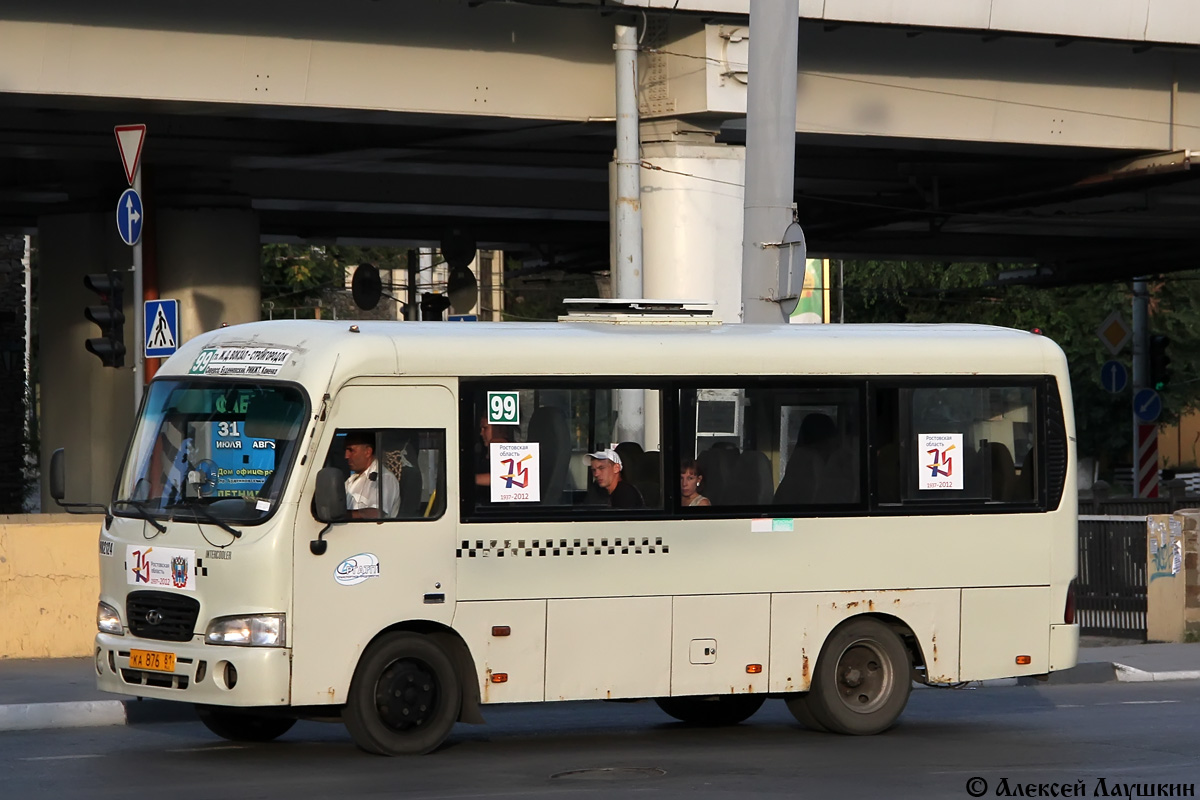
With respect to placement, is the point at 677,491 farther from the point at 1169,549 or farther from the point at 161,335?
the point at 1169,549

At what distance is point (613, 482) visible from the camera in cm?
1178

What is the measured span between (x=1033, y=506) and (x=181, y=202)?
52.5 feet

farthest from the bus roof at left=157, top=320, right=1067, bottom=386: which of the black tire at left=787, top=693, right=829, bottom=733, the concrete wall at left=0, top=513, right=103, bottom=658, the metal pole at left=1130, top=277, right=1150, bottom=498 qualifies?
the metal pole at left=1130, top=277, right=1150, bottom=498

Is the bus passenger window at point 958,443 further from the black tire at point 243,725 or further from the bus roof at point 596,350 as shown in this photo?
the black tire at point 243,725

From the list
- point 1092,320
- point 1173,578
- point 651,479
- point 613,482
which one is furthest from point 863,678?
point 1092,320

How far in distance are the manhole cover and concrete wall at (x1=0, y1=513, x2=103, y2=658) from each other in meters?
6.80

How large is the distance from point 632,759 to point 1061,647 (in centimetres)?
334

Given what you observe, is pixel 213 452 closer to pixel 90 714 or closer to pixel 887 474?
pixel 90 714

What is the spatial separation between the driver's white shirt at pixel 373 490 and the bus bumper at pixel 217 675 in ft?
3.16

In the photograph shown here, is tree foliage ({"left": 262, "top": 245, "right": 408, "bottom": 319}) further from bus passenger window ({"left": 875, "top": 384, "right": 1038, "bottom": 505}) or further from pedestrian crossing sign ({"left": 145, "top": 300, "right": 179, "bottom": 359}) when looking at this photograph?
bus passenger window ({"left": 875, "top": 384, "right": 1038, "bottom": 505})

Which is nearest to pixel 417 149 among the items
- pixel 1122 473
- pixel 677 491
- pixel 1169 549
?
pixel 1169 549

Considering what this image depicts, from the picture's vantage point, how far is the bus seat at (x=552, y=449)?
11.6 meters

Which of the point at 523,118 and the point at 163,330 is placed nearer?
the point at 163,330

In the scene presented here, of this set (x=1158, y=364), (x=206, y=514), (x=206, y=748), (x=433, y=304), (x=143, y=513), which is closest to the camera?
(x=206, y=514)
